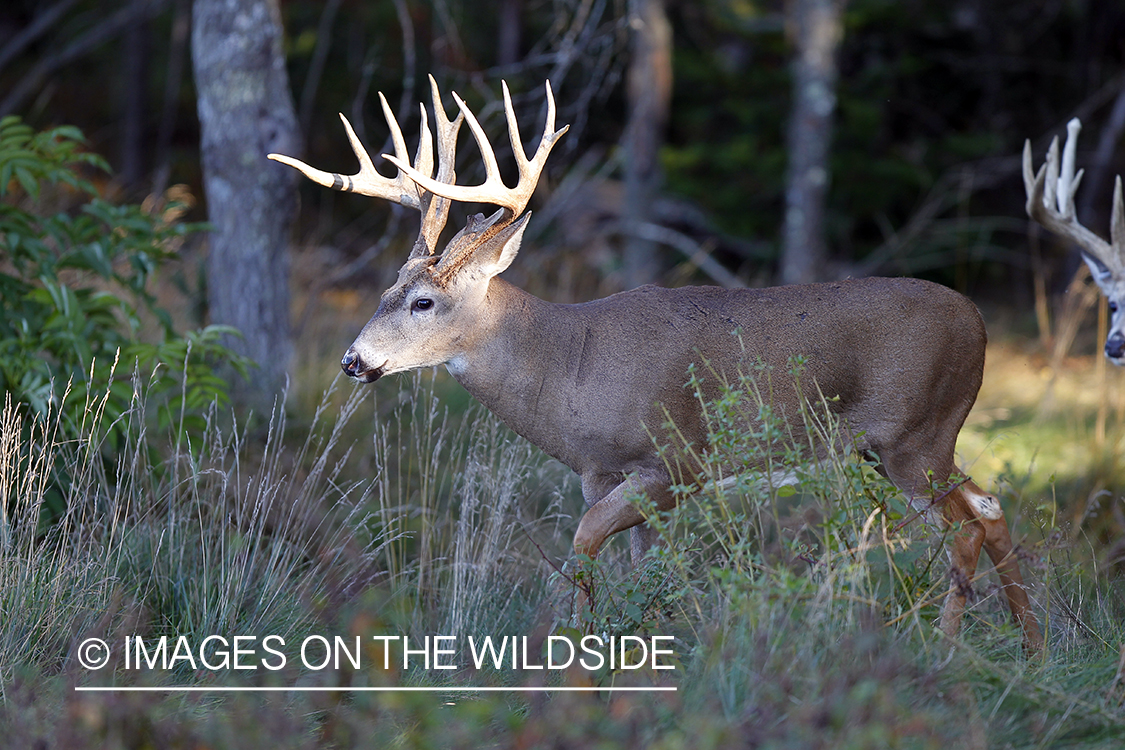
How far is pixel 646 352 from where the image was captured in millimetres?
4445

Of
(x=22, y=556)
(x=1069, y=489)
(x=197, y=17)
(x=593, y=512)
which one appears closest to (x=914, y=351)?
(x=593, y=512)

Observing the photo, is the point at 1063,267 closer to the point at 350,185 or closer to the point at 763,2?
the point at 763,2

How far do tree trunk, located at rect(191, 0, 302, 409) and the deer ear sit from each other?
2230 mm

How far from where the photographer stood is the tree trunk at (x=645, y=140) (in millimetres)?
11250

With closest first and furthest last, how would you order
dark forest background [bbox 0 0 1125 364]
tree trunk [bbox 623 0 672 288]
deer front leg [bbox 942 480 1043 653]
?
deer front leg [bbox 942 480 1043 653], tree trunk [bbox 623 0 672 288], dark forest background [bbox 0 0 1125 364]

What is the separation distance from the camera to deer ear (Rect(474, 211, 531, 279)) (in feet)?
14.6

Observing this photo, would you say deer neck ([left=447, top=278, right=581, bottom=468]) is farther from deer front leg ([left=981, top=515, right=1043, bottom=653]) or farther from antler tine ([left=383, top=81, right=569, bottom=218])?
deer front leg ([left=981, top=515, right=1043, bottom=653])

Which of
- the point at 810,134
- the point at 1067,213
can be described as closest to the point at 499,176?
the point at 1067,213

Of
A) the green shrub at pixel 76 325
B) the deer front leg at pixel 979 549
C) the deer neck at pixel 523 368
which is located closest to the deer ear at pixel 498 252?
the deer neck at pixel 523 368

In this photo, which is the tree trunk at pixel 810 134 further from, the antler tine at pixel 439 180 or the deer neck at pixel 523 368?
the deer neck at pixel 523 368

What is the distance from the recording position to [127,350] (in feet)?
15.6

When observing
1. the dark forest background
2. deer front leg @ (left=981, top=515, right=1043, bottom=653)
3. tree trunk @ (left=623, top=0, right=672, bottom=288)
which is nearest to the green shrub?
deer front leg @ (left=981, top=515, right=1043, bottom=653)

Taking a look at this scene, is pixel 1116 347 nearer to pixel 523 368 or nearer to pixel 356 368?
pixel 523 368

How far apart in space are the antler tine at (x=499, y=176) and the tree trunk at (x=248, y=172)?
2186mm
